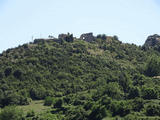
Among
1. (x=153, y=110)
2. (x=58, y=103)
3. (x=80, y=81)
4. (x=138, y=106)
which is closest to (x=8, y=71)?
(x=80, y=81)

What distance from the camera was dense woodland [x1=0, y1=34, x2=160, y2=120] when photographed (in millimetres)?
92312

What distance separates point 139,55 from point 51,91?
242 feet

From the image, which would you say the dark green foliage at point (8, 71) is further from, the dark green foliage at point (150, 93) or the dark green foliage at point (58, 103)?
the dark green foliage at point (150, 93)

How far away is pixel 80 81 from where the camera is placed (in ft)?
493

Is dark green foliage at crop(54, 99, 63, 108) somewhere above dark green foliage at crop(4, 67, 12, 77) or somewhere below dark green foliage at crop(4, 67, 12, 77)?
below

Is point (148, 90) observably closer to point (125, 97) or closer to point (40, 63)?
point (125, 97)

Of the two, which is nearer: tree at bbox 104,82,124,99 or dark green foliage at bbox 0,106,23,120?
dark green foliage at bbox 0,106,23,120

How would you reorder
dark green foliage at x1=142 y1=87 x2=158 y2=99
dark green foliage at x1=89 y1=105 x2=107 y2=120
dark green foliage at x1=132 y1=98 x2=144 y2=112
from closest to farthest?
dark green foliage at x1=89 y1=105 x2=107 y2=120
dark green foliage at x1=132 y1=98 x2=144 y2=112
dark green foliage at x1=142 y1=87 x2=158 y2=99

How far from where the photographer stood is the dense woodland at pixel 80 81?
9231 cm

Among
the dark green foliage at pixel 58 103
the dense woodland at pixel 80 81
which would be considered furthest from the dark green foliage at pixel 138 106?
the dark green foliage at pixel 58 103

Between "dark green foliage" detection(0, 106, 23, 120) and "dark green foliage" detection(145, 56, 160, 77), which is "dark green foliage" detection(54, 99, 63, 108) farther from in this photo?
"dark green foliage" detection(145, 56, 160, 77)

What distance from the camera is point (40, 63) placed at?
16538 cm

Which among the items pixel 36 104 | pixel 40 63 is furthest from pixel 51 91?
pixel 40 63

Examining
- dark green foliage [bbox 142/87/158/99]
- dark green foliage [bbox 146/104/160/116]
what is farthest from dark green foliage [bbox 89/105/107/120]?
dark green foliage [bbox 142/87/158/99]
